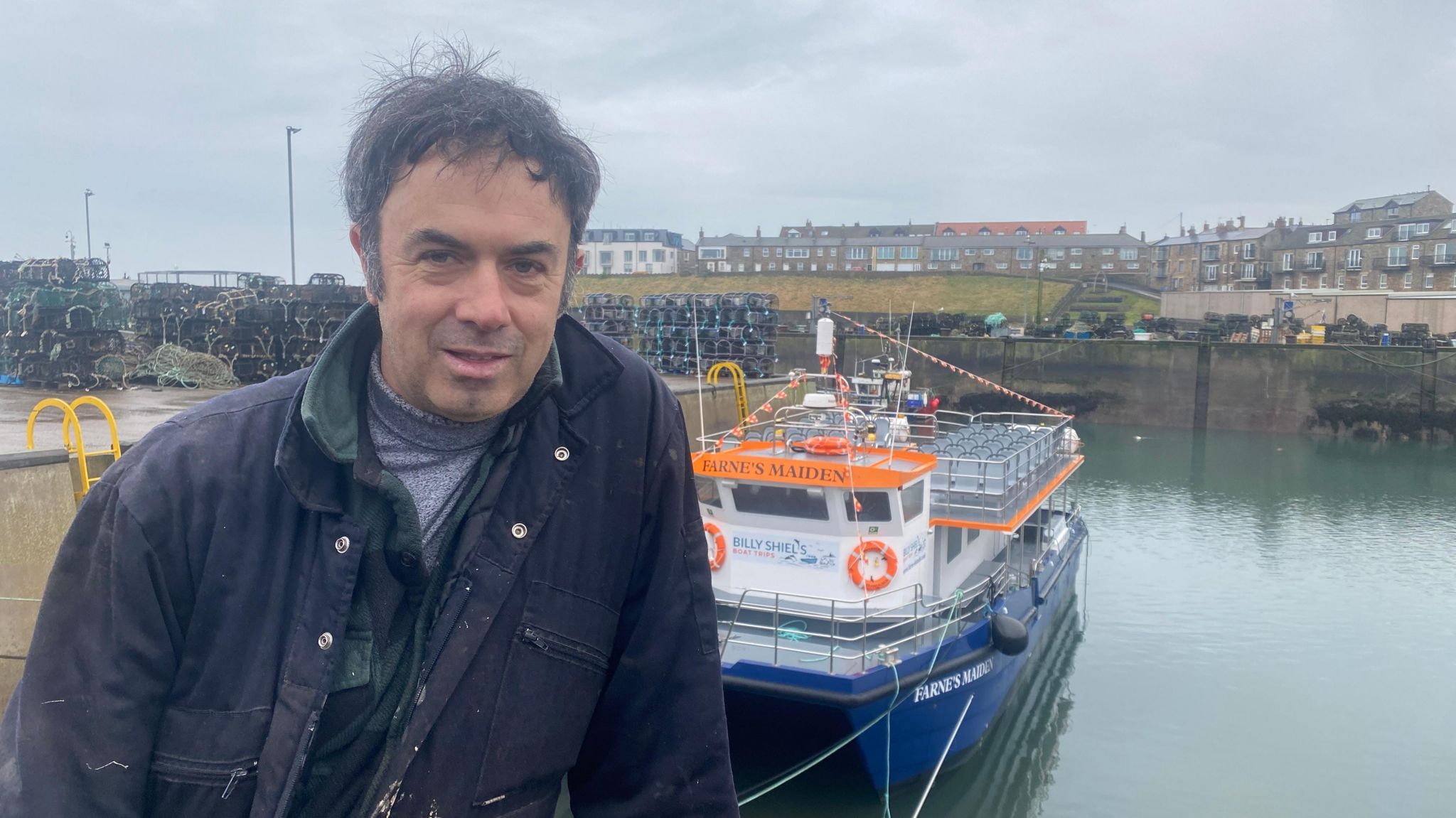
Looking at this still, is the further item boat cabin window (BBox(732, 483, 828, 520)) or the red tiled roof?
the red tiled roof

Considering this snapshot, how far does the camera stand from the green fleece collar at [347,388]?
4.59ft

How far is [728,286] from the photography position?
62.5 m

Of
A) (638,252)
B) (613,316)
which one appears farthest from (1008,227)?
(613,316)

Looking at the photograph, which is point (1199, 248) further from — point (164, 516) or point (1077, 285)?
point (164, 516)

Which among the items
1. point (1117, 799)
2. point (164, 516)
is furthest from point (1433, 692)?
point (164, 516)

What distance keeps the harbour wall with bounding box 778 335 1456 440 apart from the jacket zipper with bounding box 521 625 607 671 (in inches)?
1382

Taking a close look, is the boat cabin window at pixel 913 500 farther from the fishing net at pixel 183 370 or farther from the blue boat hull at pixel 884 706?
the fishing net at pixel 183 370

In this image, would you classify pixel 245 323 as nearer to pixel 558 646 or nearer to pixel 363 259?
pixel 363 259

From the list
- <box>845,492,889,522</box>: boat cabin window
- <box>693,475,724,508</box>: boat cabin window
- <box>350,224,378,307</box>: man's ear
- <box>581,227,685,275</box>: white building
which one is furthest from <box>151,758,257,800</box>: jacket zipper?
<box>581,227,685,275</box>: white building

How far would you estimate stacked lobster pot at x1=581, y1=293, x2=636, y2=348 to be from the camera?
26188 millimetres

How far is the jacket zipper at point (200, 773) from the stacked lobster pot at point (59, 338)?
1758 cm

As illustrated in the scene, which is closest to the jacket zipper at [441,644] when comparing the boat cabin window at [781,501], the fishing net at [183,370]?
the boat cabin window at [781,501]

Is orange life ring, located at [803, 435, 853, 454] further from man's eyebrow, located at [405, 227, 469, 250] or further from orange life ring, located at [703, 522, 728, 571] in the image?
man's eyebrow, located at [405, 227, 469, 250]

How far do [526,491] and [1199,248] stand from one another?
84786mm
